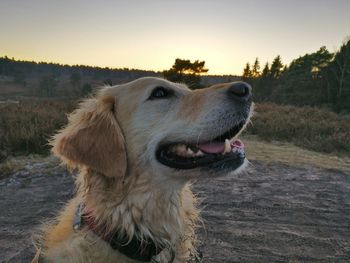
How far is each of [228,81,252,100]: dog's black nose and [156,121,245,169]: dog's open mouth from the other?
0.21m

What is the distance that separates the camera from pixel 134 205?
297 centimetres

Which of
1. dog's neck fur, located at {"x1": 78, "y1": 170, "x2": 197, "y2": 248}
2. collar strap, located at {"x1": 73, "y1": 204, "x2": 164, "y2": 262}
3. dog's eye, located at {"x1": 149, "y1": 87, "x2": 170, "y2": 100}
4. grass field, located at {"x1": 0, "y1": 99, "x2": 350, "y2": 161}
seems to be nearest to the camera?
collar strap, located at {"x1": 73, "y1": 204, "x2": 164, "y2": 262}

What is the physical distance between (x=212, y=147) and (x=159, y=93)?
27.2 inches

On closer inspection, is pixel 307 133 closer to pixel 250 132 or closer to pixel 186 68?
pixel 250 132

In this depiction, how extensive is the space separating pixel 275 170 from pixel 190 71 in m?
28.3

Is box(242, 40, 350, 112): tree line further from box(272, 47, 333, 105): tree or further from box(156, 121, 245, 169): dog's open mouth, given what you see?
box(156, 121, 245, 169): dog's open mouth

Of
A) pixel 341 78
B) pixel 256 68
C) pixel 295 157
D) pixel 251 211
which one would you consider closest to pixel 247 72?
pixel 256 68

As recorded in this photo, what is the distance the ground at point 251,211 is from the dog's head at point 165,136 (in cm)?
212

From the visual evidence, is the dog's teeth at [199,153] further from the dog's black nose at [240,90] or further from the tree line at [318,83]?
the tree line at [318,83]

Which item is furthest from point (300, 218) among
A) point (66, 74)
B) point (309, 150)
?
point (66, 74)

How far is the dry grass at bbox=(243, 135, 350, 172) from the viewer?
10.3 m

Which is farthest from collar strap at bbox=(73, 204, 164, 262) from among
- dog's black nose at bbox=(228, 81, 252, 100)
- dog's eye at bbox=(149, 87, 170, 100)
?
dog's black nose at bbox=(228, 81, 252, 100)

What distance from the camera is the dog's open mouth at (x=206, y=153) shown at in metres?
2.98

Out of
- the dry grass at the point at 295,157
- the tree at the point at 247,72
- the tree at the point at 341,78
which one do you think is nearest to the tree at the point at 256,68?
the tree at the point at 247,72
